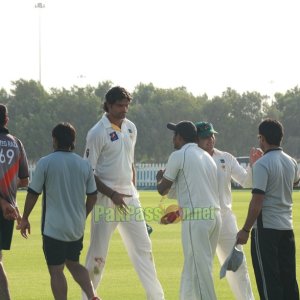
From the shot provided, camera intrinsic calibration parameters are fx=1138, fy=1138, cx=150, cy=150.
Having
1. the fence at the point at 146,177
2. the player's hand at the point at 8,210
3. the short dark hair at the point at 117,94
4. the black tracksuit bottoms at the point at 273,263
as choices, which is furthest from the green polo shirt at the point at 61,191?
the fence at the point at 146,177

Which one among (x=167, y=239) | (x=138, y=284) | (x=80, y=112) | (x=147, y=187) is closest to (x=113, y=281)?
(x=138, y=284)

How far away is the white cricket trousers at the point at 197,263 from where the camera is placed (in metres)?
11.1

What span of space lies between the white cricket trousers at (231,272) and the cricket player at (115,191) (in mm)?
771

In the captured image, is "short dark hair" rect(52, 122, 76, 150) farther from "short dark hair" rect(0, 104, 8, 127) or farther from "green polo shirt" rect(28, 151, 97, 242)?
"short dark hair" rect(0, 104, 8, 127)

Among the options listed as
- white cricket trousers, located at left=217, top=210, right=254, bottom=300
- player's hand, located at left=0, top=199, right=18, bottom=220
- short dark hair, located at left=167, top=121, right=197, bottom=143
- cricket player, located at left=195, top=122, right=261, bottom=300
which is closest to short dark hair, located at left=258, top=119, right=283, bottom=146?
short dark hair, located at left=167, top=121, right=197, bottom=143

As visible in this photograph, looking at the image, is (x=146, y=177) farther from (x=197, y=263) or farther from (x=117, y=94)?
(x=197, y=263)

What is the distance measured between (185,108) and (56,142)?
78.5 m

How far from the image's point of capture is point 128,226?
1238cm

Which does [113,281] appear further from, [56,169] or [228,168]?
[56,169]

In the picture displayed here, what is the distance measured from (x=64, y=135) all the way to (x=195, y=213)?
59.0 inches

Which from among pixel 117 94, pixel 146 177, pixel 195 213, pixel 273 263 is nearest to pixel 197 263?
pixel 195 213

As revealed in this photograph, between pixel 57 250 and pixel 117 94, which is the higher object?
pixel 117 94

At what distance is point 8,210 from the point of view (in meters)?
11.7

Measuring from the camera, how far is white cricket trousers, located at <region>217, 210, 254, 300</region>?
12156 mm
